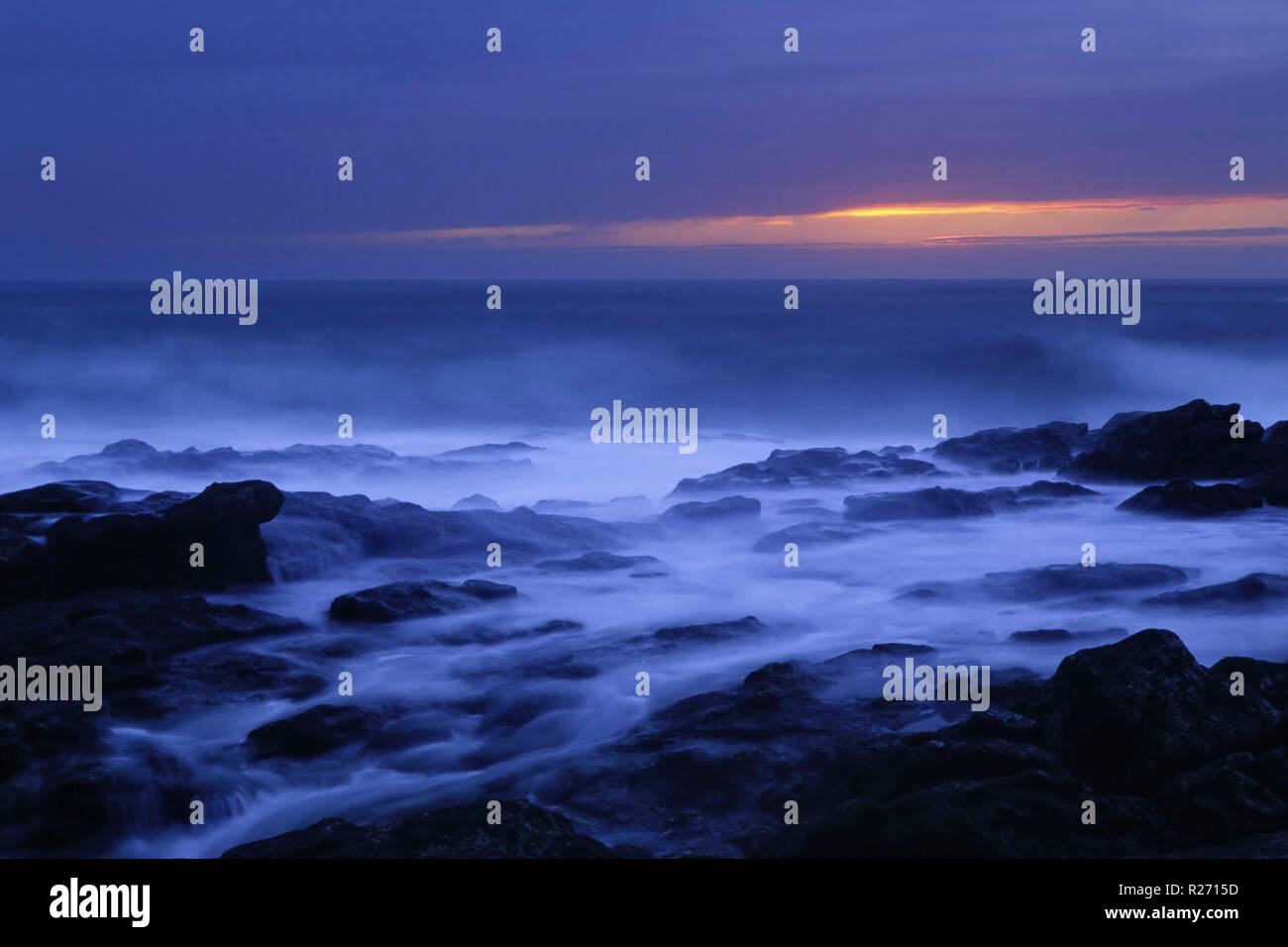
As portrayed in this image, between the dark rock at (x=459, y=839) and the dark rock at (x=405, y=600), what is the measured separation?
14.5 ft

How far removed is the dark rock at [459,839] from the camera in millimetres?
5137

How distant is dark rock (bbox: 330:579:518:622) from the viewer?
10047 millimetres

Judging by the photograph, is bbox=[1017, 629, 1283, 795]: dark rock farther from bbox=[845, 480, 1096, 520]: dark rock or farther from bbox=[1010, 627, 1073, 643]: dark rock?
bbox=[845, 480, 1096, 520]: dark rock

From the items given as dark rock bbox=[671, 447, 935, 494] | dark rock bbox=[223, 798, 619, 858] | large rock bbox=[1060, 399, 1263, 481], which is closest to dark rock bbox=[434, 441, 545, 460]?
dark rock bbox=[671, 447, 935, 494]

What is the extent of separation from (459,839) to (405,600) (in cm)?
520

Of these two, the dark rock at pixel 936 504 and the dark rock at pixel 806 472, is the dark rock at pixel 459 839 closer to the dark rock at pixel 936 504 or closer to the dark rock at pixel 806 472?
the dark rock at pixel 936 504

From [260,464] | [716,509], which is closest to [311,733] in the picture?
[716,509]

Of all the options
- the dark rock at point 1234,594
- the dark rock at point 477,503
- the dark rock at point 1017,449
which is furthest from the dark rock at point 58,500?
the dark rock at point 1017,449

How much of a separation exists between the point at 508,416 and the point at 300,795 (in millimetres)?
28798

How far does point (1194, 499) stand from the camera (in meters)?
14.2

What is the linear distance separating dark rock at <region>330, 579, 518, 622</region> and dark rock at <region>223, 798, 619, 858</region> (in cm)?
443
